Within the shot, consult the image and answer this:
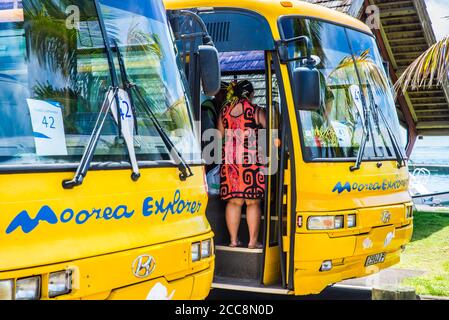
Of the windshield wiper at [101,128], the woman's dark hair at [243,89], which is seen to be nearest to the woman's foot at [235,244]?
the woman's dark hair at [243,89]

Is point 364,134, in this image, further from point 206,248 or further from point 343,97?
point 206,248

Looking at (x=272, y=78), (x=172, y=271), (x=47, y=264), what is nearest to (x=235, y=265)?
(x=272, y=78)

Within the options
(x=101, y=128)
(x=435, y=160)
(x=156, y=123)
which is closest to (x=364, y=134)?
(x=156, y=123)

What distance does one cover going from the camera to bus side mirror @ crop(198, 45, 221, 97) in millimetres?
5348

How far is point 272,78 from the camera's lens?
6.77m

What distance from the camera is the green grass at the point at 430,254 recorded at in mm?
8531

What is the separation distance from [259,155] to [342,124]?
870 millimetres

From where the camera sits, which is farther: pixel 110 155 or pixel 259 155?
pixel 259 155

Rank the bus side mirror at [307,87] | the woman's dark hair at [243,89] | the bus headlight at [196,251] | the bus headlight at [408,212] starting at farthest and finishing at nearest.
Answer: the bus headlight at [408,212] → the woman's dark hair at [243,89] → the bus side mirror at [307,87] → the bus headlight at [196,251]

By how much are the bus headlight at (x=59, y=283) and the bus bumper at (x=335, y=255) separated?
2966 millimetres

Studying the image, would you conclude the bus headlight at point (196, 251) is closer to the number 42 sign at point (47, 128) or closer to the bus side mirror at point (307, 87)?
the number 42 sign at point (47, 128)

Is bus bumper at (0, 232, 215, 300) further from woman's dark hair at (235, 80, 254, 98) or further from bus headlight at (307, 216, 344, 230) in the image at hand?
woman's dark hair at (235, 80, 254, 98)

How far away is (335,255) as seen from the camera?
257 inches
